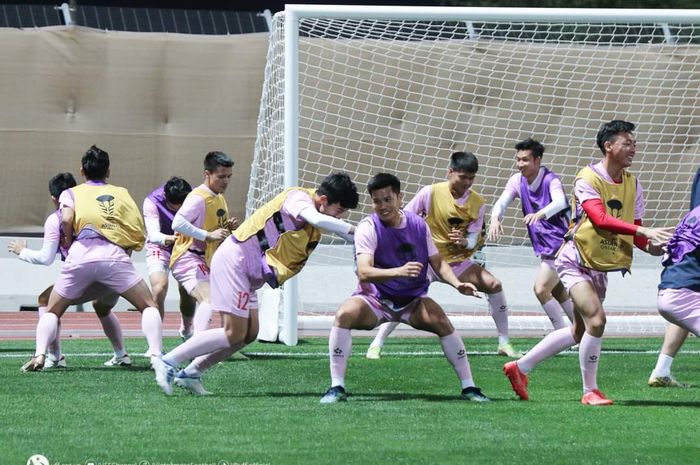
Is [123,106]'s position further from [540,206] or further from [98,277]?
[98,277]

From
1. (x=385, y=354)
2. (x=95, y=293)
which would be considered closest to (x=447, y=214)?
(x=385, y=354)

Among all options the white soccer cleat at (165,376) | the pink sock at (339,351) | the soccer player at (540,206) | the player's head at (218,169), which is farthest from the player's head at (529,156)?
the white soccer cleat at (165,376)

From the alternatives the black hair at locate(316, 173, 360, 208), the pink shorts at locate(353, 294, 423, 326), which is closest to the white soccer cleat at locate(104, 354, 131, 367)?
the pink shorts at locate(353, 294, 423, 326)

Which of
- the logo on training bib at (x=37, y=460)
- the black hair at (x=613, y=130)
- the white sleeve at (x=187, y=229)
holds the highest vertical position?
the black hair at (x=613, y=130)

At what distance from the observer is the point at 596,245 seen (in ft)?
30.7

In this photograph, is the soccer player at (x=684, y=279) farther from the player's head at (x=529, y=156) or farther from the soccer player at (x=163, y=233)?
the soccer player at (x=163, y=233)

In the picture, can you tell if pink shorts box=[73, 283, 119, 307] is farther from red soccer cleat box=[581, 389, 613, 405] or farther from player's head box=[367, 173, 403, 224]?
red soccer cleat box=[581, 389, 613, 405]

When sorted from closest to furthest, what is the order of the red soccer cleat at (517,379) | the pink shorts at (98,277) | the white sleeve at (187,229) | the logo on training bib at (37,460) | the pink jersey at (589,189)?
the logo on training bib at (37,460) → the pink jersey at (589,189) → the red soccer cleat at (517,379) → the pink shorts at (98,277) → the white sleeve at (187,229)

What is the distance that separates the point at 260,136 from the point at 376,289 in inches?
239

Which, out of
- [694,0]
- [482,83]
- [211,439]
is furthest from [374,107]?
[694,0]

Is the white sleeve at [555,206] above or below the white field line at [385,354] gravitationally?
above

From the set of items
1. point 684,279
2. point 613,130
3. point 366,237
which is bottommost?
point 366,237

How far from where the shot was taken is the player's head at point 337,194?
9203 millimetres

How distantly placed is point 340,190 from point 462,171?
368 centimetres
